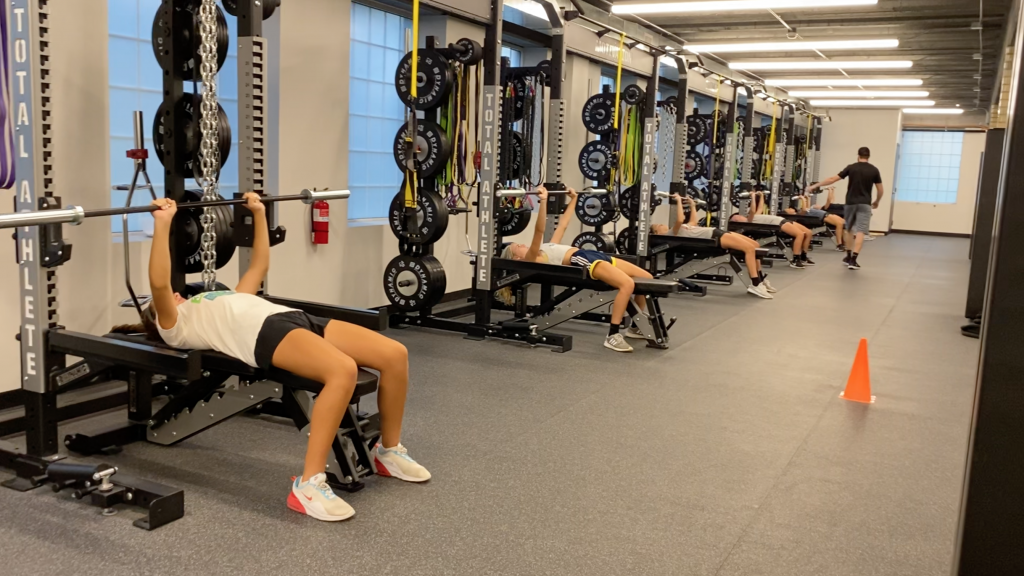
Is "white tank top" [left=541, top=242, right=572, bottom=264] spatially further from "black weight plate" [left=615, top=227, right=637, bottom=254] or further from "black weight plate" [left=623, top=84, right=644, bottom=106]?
"black weight plate" [left=623, top=84, right=644, bottom=106]

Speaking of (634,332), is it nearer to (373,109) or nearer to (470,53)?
(470,53)

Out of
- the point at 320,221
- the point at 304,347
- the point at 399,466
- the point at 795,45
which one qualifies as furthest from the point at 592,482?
the point at 795,45

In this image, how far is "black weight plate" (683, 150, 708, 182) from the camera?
945 cm

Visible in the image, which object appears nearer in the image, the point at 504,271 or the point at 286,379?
the point at 286,379

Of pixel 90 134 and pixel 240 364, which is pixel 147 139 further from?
pixel 240 364

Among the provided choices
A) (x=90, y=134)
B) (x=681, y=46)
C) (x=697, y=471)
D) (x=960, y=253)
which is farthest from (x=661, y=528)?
(x=960, y=253)

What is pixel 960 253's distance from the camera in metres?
13.1

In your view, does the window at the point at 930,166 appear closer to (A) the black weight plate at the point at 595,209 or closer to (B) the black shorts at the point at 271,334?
(A) the black weight plate at the point at 595,209

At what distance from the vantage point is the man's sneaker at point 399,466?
281 centimetres

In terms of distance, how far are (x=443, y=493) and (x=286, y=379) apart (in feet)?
2.06

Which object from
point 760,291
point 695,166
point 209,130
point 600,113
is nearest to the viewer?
point 209,130

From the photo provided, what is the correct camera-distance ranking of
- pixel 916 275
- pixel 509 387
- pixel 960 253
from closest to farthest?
pixel 509 387
pixel 916 275
pixel 960 253

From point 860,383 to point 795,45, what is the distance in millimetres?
6150

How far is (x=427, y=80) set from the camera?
5.04 meters
